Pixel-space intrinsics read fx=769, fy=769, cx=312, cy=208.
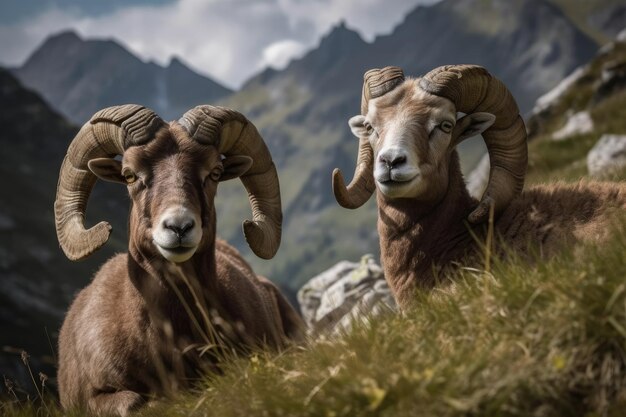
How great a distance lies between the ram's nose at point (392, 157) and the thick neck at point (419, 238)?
97cm

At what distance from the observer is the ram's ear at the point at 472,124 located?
9.71 m

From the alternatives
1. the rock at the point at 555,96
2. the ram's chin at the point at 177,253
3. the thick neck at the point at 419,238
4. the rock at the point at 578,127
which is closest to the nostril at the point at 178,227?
the ram's chin at the point at 177,253

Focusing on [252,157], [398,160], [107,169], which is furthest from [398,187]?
[107,169]

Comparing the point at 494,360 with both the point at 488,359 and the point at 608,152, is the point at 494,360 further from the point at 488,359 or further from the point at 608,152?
the point at 608,152

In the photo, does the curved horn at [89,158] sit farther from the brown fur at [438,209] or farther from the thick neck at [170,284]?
the brown fur at [438,209]

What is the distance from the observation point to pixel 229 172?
10297 millimetres

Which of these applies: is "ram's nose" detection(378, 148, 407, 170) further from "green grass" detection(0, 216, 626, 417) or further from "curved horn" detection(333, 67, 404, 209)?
"green grass" detection(0, 216, 626, 417)

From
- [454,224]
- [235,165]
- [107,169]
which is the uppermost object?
[107,169]

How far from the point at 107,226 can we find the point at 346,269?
28.9 ft

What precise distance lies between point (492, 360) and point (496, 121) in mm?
5430

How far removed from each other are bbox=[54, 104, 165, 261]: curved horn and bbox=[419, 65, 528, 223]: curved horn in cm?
358

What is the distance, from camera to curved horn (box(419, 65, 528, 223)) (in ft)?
30.9

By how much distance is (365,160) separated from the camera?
10672 mm

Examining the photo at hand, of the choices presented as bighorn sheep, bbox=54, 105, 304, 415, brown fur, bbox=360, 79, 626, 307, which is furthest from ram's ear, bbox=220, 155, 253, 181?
brown fur, bbox=360, 79, 626, 307
